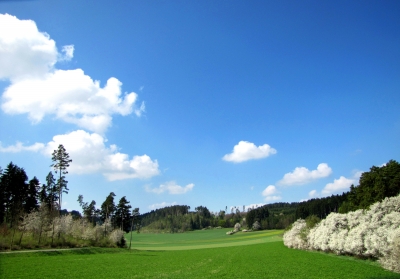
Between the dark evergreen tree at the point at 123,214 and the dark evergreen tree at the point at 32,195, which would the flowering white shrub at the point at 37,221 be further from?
the dark evergreen tree at the point at 123,214

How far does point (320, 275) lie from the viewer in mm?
24359

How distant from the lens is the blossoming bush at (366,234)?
25.8 m

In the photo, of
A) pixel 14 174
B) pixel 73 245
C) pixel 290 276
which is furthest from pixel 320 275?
pixel 14 174

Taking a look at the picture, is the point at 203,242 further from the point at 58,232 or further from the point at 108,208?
the point at 58,232

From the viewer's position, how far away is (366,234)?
3200cm

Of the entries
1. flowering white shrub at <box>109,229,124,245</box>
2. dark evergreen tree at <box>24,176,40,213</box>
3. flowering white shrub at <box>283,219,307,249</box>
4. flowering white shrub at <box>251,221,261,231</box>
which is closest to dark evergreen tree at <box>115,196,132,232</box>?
flowering white shrub at <box>109,229,124,245</box>

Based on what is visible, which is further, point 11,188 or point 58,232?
point 11,188

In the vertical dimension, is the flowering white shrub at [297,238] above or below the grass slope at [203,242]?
above

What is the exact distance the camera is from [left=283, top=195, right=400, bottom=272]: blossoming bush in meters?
25.8

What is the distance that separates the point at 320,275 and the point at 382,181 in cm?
3897

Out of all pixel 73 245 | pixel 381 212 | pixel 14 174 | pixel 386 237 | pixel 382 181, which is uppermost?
pixel 14 174

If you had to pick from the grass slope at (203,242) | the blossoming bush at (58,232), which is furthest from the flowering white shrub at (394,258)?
the grass slope at (203,242)

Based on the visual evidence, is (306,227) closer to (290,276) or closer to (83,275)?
(290,276)

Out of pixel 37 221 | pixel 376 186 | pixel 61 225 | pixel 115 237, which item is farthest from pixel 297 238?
pixel 37 221
